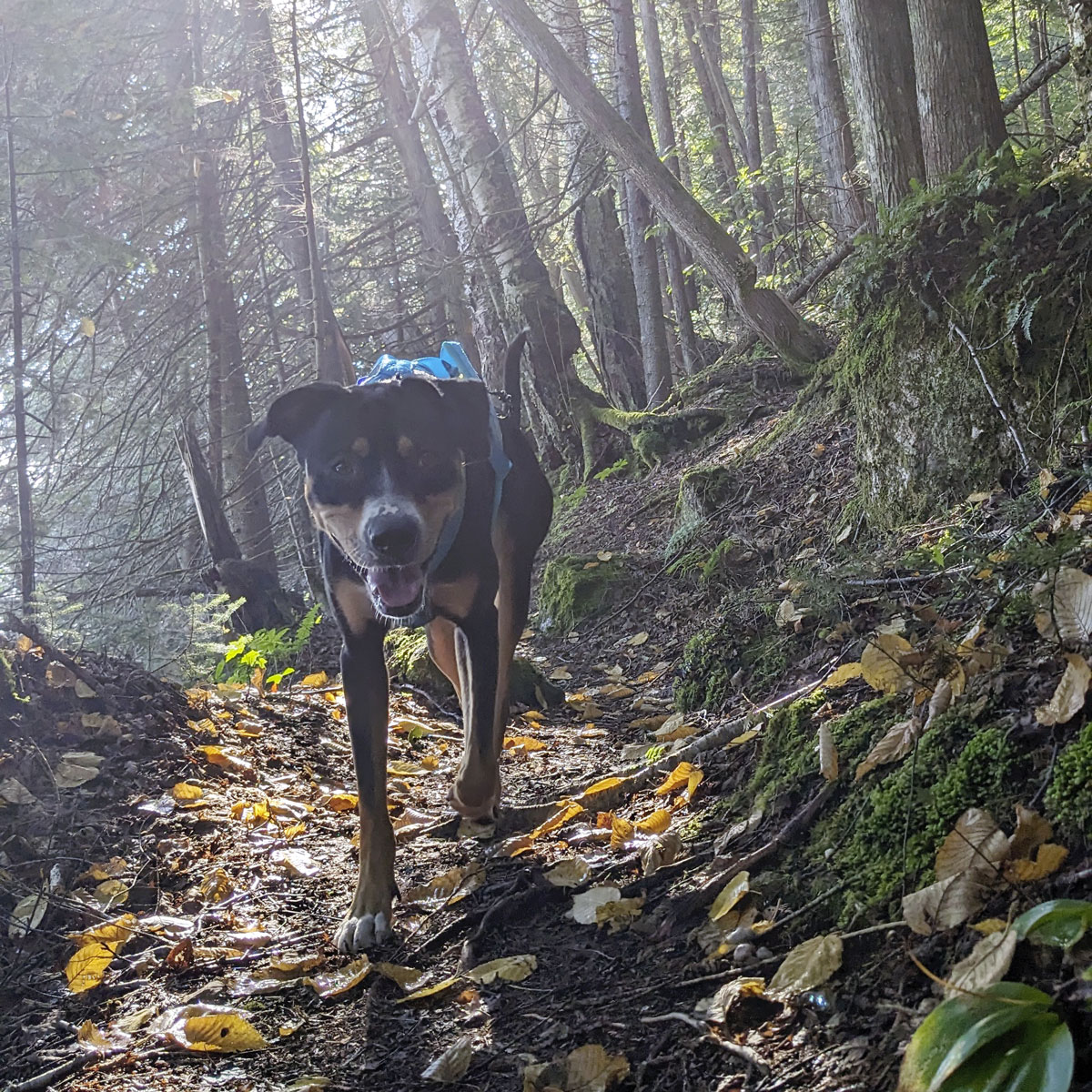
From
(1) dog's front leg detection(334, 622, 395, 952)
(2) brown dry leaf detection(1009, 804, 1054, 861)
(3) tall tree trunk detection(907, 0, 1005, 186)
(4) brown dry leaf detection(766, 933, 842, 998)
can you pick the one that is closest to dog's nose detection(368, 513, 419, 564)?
(1) dog's front leg detection(334, 622, 395, 952)

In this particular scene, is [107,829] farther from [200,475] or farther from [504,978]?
[200,475]

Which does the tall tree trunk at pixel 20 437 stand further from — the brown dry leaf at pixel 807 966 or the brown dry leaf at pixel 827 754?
the brown dry leaf at pixel 807 966

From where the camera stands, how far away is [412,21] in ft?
36.0

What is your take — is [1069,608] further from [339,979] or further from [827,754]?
[339,979]

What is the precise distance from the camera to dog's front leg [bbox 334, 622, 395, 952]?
3150mm

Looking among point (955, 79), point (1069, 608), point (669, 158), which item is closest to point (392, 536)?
point (1069, 608)

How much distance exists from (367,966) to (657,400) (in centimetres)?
1005

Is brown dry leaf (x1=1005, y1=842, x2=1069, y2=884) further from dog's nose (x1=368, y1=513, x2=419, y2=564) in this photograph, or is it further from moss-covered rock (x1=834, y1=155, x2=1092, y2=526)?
moss-covered rock (x1=834, y1=155, x2=1092, y2=526)

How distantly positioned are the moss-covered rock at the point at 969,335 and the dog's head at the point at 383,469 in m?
2.28

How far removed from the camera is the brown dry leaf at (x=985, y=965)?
1.52 meters

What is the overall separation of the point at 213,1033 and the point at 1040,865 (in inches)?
83.0

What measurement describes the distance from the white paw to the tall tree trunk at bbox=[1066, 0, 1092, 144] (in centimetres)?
422

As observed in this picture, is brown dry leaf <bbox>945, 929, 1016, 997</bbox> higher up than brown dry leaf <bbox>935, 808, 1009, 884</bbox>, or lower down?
lower down

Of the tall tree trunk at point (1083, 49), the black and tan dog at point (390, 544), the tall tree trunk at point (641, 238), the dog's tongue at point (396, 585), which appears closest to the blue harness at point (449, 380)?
the black and tan dog at point (390, 544)
